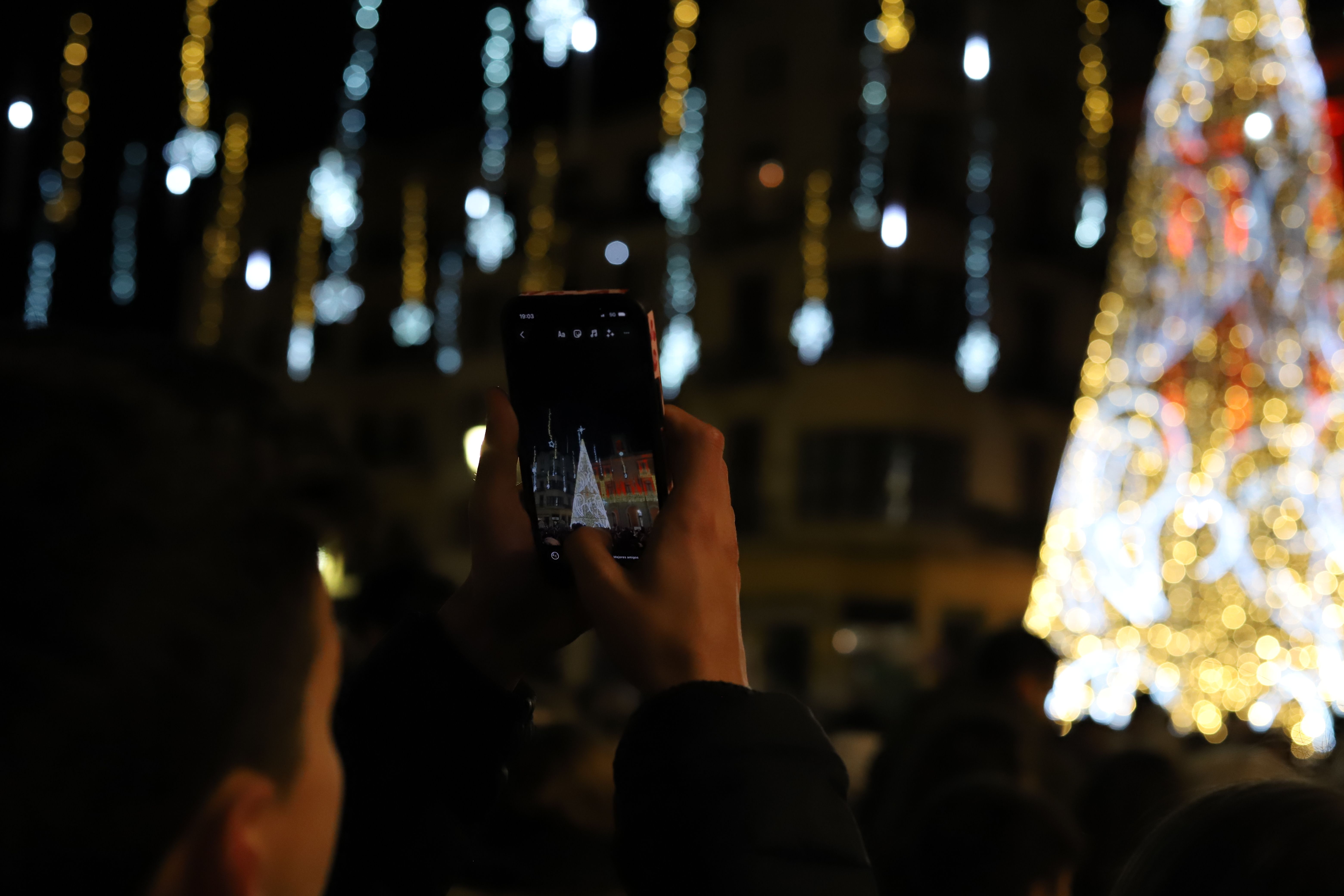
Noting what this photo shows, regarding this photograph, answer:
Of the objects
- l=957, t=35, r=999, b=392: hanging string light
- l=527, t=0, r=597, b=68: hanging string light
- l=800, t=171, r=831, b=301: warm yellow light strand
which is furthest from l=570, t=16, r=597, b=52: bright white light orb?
l=957, t=35, r=999, b=392: hanging string light

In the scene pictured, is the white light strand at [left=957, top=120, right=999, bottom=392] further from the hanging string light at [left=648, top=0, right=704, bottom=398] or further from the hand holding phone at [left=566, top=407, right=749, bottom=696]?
the hand holding phone at [left=566, top=407, right=749, bottom=696]

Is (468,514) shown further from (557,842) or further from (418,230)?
(418,230)

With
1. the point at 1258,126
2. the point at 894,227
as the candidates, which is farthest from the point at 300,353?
the point at 1258,126

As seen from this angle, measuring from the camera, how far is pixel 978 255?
25.7 metres

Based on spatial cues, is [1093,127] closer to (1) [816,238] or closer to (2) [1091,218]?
(2) [1091,218]

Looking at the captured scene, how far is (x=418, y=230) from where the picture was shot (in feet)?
112

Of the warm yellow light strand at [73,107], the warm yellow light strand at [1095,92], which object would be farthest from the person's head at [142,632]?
the warm yellow light strand at [1095,92]

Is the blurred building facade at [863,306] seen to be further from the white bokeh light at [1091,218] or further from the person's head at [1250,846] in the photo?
the person's head at [1250,846]

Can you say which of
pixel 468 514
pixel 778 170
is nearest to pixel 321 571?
pixel 468 514

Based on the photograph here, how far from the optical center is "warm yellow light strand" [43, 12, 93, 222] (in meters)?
12.3

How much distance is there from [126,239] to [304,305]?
558 inches

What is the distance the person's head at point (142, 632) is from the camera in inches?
34.4

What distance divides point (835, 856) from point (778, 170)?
26.3 metres

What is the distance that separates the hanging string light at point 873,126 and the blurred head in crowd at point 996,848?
73.7 ft
